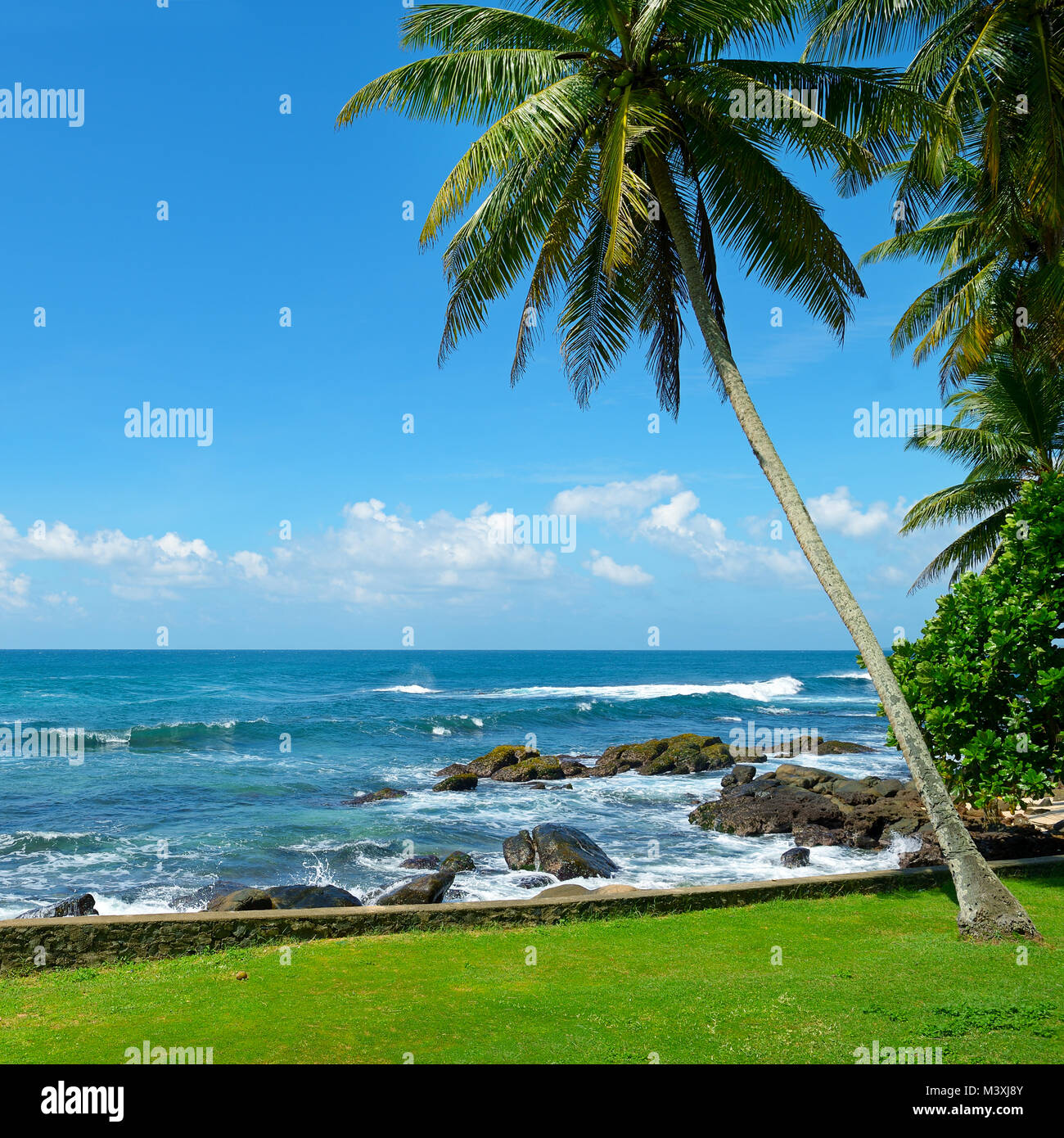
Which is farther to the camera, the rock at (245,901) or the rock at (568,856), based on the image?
the rock at (568,856)

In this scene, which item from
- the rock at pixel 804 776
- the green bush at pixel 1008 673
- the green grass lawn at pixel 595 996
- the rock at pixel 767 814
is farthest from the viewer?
the rock at pixel 804 776

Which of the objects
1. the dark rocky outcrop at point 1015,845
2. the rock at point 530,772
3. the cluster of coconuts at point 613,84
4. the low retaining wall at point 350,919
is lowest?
the rock at point 530,772

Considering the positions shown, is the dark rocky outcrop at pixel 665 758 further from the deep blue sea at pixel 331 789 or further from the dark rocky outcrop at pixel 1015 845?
the dark rocky outcrop at pixel 1015 845

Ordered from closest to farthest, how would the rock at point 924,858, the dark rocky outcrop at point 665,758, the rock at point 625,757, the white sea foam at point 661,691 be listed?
the rock at point 924,858 → the dark rocky outcrop at point 665,758 → the rock at point 625,757 → the white sea foam at point 661,691

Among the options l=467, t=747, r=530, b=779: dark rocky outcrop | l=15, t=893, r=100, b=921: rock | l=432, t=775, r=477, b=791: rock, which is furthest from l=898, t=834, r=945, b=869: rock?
l=467, t=747, r=530, b=779: dark rocky outcrop

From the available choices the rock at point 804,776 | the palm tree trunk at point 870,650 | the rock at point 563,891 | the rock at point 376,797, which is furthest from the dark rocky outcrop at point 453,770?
the palm tree trunk at point 870,650

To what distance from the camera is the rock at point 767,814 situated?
57.8ft

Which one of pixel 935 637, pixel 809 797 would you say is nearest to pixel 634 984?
pixel 935 637

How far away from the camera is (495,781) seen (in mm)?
26109

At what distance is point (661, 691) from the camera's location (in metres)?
68.4

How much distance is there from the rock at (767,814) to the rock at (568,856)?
3873mm

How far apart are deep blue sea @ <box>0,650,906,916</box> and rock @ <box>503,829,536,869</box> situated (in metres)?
0.30
